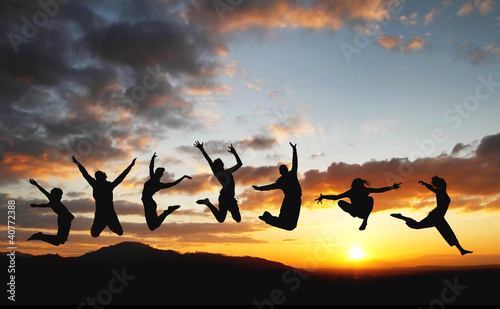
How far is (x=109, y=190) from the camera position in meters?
12.8

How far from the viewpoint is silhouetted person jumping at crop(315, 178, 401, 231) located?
12.6 meters

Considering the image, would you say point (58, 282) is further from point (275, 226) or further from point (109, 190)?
point (275, 226)

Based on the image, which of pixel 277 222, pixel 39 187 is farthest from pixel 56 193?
pixel 277 222

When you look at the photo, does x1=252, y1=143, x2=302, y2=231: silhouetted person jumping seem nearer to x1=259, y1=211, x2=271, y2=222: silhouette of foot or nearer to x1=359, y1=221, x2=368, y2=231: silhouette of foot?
x1=259, y1=211, x2=271, y2=222: silhouette of foot

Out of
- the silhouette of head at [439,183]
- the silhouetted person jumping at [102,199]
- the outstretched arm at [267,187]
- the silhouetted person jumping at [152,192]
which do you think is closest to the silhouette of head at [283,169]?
the outstretched arm at [267,187]

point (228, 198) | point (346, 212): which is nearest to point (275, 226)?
point (228, 198)

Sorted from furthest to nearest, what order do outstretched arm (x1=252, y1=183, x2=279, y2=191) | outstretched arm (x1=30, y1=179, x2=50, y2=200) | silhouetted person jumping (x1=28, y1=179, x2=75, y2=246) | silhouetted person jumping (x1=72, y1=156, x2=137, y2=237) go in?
silhouetted person jumping (x1=28, y1=179, x2=75, y2=246) < outstretched arm (x1=30, y1=179, x2=50, y2=200) < silhouetted person jumping (x1=72, y1=156, x2=137, y2=237) < outstretched arm (x1=252, y1=183, x2=279, y2=191)

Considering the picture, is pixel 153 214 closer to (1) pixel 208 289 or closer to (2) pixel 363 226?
(2) pixel 363 226

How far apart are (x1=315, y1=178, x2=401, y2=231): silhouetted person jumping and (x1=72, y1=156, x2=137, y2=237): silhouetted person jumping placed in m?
7.82

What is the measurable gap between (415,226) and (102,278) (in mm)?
16681

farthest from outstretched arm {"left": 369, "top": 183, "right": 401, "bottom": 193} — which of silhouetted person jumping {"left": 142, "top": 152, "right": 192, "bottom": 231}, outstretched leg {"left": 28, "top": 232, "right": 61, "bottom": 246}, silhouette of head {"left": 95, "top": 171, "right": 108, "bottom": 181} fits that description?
outstretched leg {"left": 28, "top": 232, "right": 61, "bottom": 246}

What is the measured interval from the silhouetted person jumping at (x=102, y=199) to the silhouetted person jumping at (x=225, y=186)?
309cm

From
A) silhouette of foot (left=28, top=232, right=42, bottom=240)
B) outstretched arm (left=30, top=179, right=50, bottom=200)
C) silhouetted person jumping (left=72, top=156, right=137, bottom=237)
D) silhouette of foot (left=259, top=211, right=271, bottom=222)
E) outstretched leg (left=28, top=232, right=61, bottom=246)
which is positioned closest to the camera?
silhouette of foot (left=259, top=211, right=271, bottom=222)

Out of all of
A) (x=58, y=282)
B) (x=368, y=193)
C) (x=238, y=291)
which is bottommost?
(x=238, y=291)
